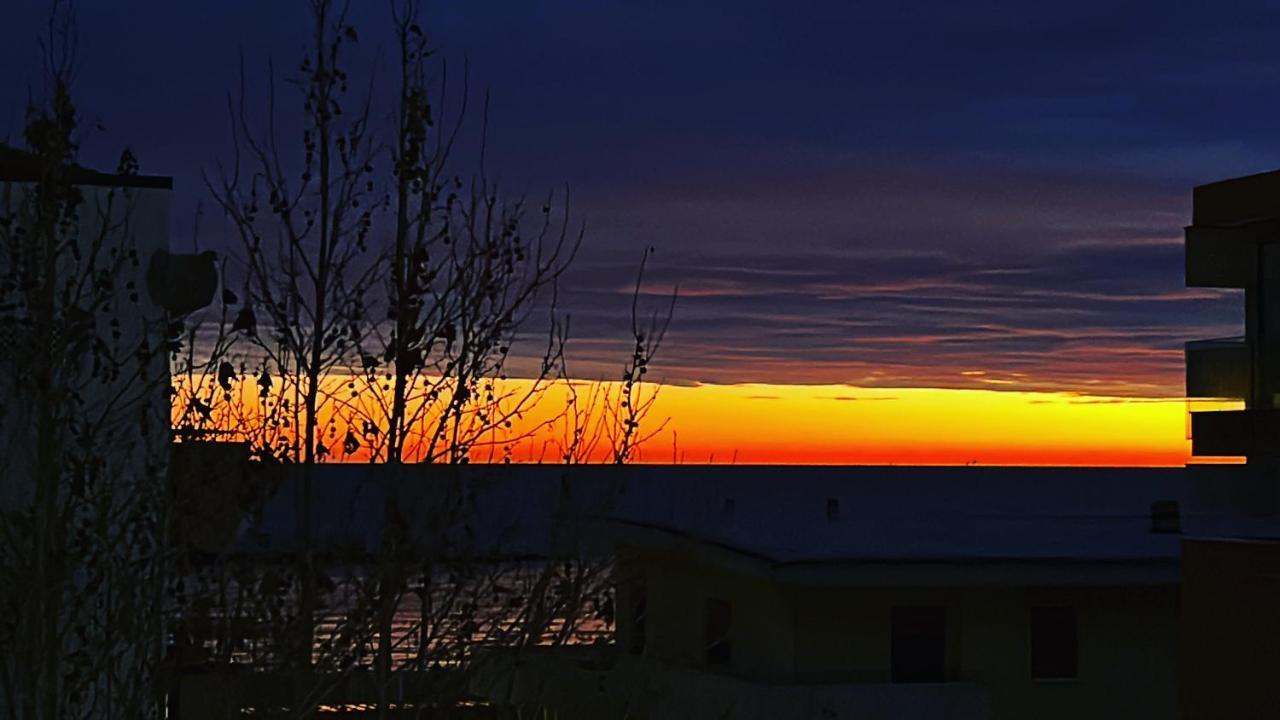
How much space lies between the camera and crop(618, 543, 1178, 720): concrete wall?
2548 centimetres

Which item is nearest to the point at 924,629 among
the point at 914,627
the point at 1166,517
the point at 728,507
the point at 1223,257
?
the point at 914,627

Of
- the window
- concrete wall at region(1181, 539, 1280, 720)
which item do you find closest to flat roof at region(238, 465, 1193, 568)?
the window

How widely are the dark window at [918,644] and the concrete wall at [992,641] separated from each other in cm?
11

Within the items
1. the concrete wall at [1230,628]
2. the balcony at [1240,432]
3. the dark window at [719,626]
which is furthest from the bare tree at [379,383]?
the balcony at [1240,432]

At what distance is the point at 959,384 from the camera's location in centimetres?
4975

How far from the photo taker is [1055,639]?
2634 cm

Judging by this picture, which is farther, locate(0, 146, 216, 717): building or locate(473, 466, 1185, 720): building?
locate(473, 466, 1185, 720): building

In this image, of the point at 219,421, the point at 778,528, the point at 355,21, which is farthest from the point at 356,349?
the point at 778,528

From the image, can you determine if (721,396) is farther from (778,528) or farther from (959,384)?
(778,528)

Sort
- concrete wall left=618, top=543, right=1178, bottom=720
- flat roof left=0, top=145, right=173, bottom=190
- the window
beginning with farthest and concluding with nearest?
the window < concrete wall left=618, top=543, right=1178, bottom=720 < flat roof left=0, top=145, right=173, bottom=190

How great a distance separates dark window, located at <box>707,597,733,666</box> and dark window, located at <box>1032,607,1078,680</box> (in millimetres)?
4761

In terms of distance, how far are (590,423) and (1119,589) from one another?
19.8 m

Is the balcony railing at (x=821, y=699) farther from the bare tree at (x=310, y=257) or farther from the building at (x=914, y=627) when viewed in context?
the bare tree at (x=310, y=257)

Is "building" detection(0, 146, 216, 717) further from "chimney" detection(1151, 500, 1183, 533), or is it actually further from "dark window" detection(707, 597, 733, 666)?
"chimney" detection(1151, 500, 1183, 533)
